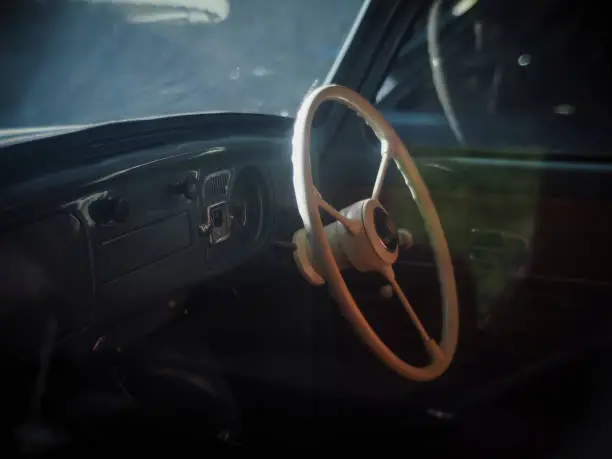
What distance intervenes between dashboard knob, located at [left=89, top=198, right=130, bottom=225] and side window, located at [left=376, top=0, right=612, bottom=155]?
0.85 metres

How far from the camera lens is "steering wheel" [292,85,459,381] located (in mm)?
1280

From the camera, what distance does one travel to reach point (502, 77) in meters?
1.98

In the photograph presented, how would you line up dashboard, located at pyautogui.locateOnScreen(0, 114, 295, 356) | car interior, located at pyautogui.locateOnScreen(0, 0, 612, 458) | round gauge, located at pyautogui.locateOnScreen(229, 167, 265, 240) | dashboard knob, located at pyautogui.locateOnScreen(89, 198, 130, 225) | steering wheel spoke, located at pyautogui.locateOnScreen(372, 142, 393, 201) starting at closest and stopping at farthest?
dashboard, located at pyautogui.locateOnScreen(0, 114, 295, 356), dashboard knob, located at pyautogui.locateOnScreen(89, 198, 130, 225), steering wheel spoke, located at pyautogui.locateOnScreen(372, 142, 393, 201), car interior, located at pyautogui.locateOnScreen(0, 0, 612, 458), round gauge, located at pyautogui.locateOnScreen(229, 167, 265, 240)

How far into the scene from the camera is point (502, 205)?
1837mm

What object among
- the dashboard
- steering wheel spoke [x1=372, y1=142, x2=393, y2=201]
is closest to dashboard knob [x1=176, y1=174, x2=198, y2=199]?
the dashboard

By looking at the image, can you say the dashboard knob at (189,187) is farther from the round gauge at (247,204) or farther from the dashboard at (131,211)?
the round gauge at (247,204)

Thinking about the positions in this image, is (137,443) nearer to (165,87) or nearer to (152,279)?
(152,279)

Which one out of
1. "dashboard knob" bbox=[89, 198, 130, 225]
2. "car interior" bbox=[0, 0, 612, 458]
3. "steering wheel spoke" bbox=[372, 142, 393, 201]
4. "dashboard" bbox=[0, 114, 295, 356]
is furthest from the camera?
"car interior" bbox=[0, 0, 612, 458]

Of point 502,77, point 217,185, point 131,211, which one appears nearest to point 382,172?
point 217,185

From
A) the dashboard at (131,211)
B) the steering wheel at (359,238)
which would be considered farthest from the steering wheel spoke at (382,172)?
the dashboard at (131,211)

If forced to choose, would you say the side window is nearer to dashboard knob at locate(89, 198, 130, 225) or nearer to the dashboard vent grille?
the dashboard vent grille

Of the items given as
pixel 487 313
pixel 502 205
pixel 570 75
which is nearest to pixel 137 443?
pixel 487 313

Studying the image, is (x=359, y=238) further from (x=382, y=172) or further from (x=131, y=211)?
(x=131, y=211)

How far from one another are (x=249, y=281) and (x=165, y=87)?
62cm
